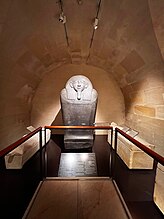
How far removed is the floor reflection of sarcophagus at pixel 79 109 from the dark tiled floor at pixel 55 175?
575 millimetres

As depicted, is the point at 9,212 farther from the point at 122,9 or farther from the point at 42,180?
the point at 122,9

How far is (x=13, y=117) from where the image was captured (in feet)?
13.2

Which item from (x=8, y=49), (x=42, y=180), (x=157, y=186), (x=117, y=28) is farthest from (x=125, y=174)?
(x=8, y=49)

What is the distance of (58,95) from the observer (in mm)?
5254

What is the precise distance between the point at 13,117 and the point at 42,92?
1.54 m

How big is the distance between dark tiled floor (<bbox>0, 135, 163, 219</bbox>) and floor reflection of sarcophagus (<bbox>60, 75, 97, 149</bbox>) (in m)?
0.58

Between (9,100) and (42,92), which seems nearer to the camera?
(9,100)

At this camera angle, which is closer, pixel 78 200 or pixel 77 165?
pixel 78 200

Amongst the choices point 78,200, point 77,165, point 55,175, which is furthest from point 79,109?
point 78,200

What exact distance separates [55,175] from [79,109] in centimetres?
152

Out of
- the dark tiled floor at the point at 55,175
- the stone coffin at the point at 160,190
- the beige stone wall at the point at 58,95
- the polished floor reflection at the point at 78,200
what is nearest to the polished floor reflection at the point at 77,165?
the dark tiled floor at the point at 55,175

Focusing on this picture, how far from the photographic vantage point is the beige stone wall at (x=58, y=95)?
5230mm

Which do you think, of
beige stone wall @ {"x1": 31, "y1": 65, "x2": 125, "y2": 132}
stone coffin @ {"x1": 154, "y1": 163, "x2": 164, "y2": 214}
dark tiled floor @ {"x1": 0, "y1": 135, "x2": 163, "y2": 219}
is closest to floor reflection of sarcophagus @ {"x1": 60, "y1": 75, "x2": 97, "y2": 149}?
dark tiled floor @ {"x1": 0, "y1": 135, "x2": 163, "y2": 219}

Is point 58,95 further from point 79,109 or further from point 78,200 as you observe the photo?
point 78,200
